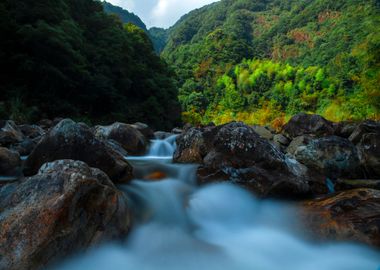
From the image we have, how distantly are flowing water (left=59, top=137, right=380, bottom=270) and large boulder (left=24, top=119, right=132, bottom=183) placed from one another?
39 centimetres

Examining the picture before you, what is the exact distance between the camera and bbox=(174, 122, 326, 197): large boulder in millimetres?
4742

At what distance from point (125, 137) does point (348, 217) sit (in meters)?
7.55

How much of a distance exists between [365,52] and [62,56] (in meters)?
16.6

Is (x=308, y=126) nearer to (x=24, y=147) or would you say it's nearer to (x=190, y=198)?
(x=190, y=198)

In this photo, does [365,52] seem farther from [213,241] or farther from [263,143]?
[213,241]

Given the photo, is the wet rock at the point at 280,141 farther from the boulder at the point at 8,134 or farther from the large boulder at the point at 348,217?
the boulder at the point at 8,134

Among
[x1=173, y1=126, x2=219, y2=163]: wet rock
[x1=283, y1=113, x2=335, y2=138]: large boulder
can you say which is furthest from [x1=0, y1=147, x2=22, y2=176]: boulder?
[x1=283, y1=113, x2=335, y2=138]: large boulder

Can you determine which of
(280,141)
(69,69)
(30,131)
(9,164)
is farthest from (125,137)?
(69,69)

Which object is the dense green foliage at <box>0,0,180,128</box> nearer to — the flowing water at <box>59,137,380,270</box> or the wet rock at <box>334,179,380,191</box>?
the flowing water at <box>59,137,380,270</box>

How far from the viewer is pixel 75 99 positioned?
19359mm

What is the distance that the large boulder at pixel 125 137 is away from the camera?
9.91 meters

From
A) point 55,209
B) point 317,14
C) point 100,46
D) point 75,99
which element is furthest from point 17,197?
point 317,14

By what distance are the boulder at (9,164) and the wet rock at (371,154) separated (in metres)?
6.01

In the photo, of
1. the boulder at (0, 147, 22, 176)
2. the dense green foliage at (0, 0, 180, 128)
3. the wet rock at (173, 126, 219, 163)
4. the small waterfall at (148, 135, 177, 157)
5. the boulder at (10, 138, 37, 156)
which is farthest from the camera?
the dense green foliage at (0, 0, 180, 128)
